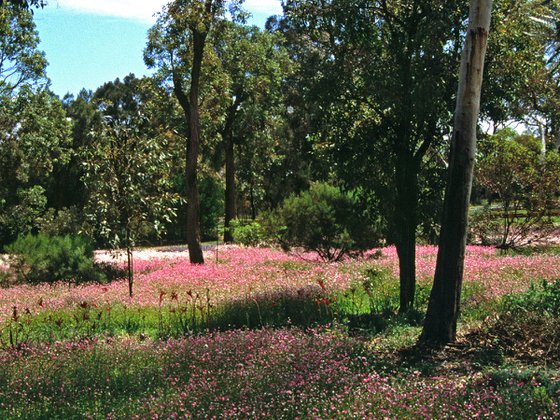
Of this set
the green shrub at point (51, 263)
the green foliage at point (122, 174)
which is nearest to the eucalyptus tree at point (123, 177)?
the green foliage at point (122, 174)

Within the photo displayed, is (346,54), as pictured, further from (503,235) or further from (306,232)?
(503,235)

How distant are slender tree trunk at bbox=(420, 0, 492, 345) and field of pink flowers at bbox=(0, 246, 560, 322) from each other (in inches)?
92.0

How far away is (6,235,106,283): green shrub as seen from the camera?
16766 millimetres

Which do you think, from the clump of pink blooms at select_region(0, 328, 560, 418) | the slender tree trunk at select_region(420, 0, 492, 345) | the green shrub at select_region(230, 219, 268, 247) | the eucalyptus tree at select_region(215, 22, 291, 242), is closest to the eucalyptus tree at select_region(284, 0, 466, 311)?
the slender tree trunk at select_region(420, 0, 492, 345)

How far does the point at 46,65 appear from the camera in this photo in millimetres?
29906

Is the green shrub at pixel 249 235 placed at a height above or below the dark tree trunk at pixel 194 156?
Answer: below

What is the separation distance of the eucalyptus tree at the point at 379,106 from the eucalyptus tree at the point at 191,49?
7.66 meters

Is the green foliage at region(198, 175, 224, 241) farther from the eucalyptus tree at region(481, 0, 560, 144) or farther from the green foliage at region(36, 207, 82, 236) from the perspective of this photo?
the eucalyptus tree at region(481, 0, 560, 144)

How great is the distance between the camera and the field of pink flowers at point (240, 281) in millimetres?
11430

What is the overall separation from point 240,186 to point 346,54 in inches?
1507

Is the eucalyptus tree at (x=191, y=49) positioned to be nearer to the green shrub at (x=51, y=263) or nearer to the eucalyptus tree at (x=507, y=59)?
the green shrub at (x=51, y=263)

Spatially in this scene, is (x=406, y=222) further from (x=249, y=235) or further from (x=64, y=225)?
(x=64, y=225)

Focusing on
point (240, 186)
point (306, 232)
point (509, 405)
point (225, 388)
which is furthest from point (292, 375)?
point (240, 186)

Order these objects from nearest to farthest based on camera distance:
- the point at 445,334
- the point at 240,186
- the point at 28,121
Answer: the point at 445,334 < the point at 28,121 < the point at 240,186
